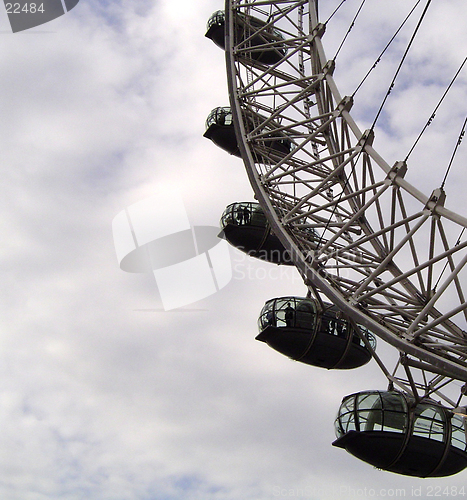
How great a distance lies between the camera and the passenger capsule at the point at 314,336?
2155cm

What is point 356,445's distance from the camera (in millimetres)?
19750

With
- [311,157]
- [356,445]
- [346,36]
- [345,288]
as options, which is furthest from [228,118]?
[356,445]

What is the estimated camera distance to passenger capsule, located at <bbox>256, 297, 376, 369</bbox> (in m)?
21.5

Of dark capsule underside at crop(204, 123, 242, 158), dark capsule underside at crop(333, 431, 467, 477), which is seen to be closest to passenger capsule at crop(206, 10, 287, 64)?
dark capsule underside at crop(204, 123, 242, 158)

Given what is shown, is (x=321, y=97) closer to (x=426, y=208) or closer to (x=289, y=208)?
(x=289, y=208)

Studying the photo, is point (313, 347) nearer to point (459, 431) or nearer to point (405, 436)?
point (405, 436)

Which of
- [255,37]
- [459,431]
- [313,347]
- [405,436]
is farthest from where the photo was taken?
[255,37]

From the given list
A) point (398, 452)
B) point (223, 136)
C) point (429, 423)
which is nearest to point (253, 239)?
point (223, 136)

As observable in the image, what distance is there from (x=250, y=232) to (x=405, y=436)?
31.0 ft

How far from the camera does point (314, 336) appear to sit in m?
21.5

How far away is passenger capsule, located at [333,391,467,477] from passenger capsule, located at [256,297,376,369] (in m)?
1.95

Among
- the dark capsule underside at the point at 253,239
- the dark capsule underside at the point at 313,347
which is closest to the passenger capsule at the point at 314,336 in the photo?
the dark capsule underside at the point at 313,347

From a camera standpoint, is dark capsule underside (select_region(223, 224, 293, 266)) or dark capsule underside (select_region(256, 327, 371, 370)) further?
dark capsule underside (select_region(223, 224, 293, 266))

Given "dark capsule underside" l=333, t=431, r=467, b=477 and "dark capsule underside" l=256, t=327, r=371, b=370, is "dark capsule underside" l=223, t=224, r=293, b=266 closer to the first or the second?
"dark capsule underside" l=256, t=327, r=371, b=370
